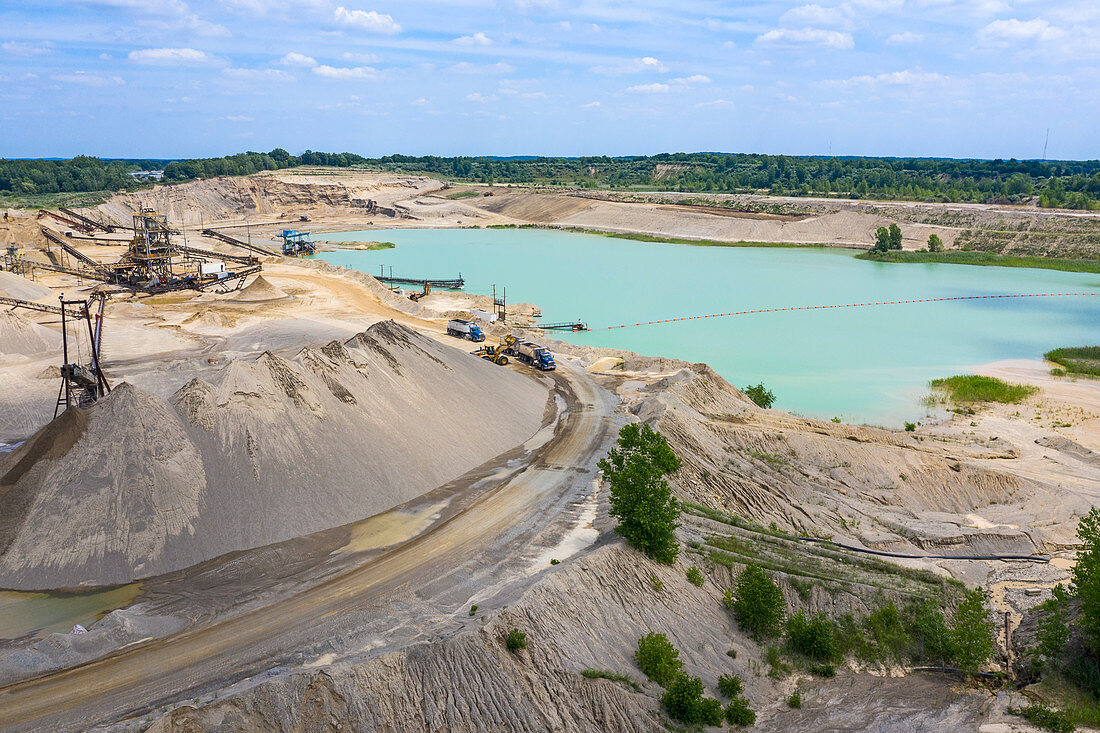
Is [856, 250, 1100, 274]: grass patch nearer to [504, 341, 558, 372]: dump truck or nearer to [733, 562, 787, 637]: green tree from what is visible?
[504, 341, 558, 372]: dump truck

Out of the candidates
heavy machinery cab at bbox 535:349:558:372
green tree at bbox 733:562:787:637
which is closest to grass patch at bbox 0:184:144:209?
heavy machinery cab at bbox 535:349:558:372

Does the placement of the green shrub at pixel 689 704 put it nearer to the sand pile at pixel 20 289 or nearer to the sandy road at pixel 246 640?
the sandy road at pixel 246 640

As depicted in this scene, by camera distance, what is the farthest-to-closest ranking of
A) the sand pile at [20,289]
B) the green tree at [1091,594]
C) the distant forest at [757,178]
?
1. the distant forest at [757,178]
2. the sand pile at [20,289]
3. the green tree at [1091,594]

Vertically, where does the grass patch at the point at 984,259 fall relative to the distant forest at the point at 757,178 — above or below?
below

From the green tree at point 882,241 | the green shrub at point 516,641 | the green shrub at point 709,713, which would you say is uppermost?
the green tree at point 882,241

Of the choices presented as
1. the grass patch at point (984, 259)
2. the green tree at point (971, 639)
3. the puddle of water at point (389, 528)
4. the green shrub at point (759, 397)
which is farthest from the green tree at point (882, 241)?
the puddle of water at point (389, 528)

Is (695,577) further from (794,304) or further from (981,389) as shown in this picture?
(794,304)

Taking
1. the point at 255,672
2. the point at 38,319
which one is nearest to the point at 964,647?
the point at 255,672

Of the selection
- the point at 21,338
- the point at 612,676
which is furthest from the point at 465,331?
the point at 612,676
